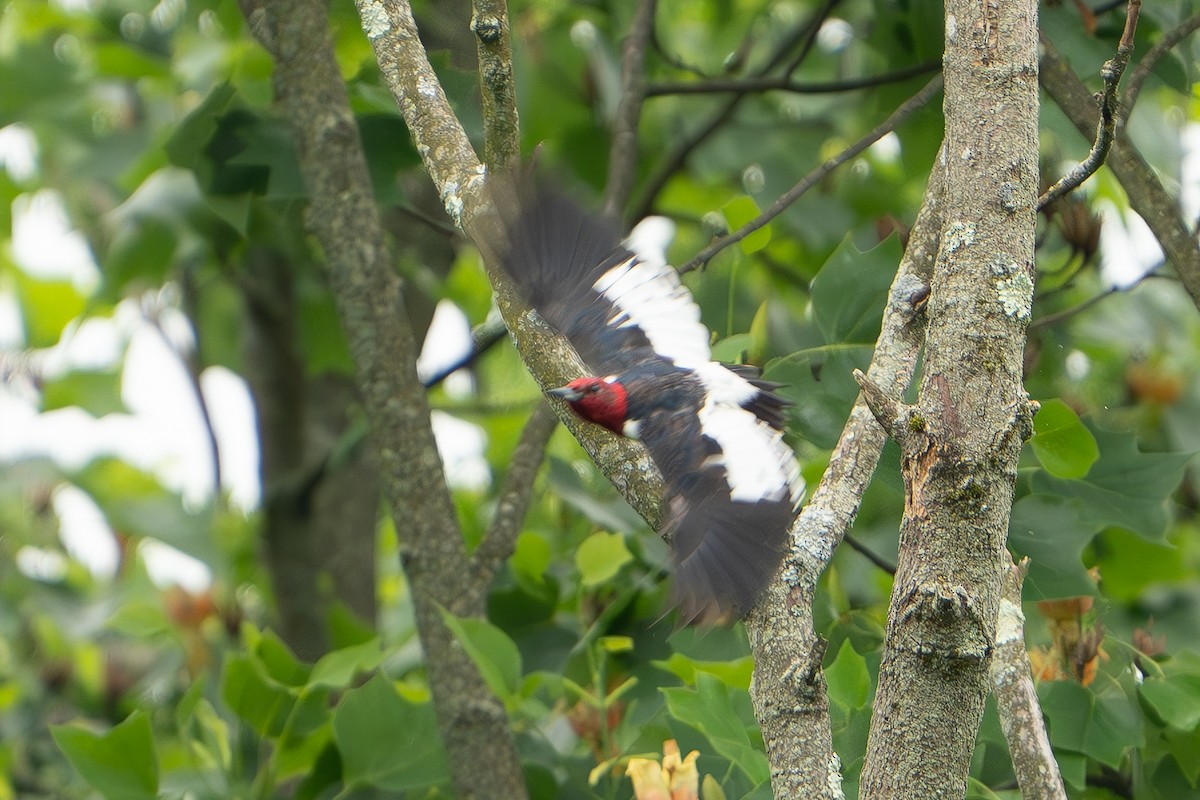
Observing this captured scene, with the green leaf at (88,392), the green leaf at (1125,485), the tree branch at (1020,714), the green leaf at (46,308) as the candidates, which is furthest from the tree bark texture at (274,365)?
the tree branch at (1020,714)

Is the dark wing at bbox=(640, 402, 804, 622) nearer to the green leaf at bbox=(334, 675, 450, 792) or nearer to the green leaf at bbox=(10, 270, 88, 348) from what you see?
the green leaf at bbox=(334, 675, 450, 792)

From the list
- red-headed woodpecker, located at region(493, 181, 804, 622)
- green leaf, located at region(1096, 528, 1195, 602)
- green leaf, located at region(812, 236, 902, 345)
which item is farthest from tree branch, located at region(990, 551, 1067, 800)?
green leaf, located at region(1096, 528, 1195, 602)

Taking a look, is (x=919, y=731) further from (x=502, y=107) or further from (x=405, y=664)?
(x=405, y=664)

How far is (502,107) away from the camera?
5.03ft

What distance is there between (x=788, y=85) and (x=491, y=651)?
4.36ft

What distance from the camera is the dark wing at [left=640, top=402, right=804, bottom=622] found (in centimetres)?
124

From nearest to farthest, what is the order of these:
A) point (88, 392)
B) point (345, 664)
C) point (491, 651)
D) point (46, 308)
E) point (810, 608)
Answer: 1. point (810, 608)
2. point (491, 651)
3. point (345, 664)
4. point (88, 392)
5. point (46, 308)

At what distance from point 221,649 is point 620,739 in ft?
5.26

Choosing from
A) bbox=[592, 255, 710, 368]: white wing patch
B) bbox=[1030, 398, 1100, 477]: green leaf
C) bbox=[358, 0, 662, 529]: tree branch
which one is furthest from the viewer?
bbox=[592, 255, 710, 368]: white wing patch

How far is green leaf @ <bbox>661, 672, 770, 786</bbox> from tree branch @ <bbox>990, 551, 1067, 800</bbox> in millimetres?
289

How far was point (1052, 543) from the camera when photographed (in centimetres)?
175

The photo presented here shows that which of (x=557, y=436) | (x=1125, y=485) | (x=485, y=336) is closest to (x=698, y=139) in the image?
(x=557, y=436)

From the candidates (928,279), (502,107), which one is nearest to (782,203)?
(928,279)

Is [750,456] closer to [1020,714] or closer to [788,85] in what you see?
[1020,714]
